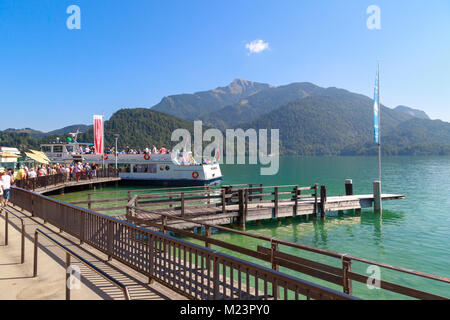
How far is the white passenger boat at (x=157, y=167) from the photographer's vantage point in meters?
42.7

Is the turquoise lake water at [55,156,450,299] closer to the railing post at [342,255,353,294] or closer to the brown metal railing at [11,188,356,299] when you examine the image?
the brown metal railing at [11,188,356,299]

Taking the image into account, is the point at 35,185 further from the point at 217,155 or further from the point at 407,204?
the point at 407,204

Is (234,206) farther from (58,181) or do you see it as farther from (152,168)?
(152,168)

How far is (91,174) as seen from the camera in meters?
38.2

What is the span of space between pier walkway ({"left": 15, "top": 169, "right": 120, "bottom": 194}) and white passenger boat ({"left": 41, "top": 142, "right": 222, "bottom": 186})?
203cm

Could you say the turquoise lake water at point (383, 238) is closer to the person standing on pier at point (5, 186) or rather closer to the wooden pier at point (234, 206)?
the wooden pier at point (234, 206)

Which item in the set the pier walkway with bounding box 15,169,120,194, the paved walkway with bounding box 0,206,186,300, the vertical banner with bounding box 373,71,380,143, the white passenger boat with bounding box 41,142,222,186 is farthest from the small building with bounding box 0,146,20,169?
the vertical banner with bounding box 373,71,380,143

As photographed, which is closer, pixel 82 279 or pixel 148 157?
pixel 82 279

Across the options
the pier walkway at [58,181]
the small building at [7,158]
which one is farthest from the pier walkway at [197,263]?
the small building at [7,158]

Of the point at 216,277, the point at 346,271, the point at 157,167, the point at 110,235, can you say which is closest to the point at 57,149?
the point at 157,167

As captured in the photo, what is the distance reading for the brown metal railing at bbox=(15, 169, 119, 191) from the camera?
24455 millimetres
